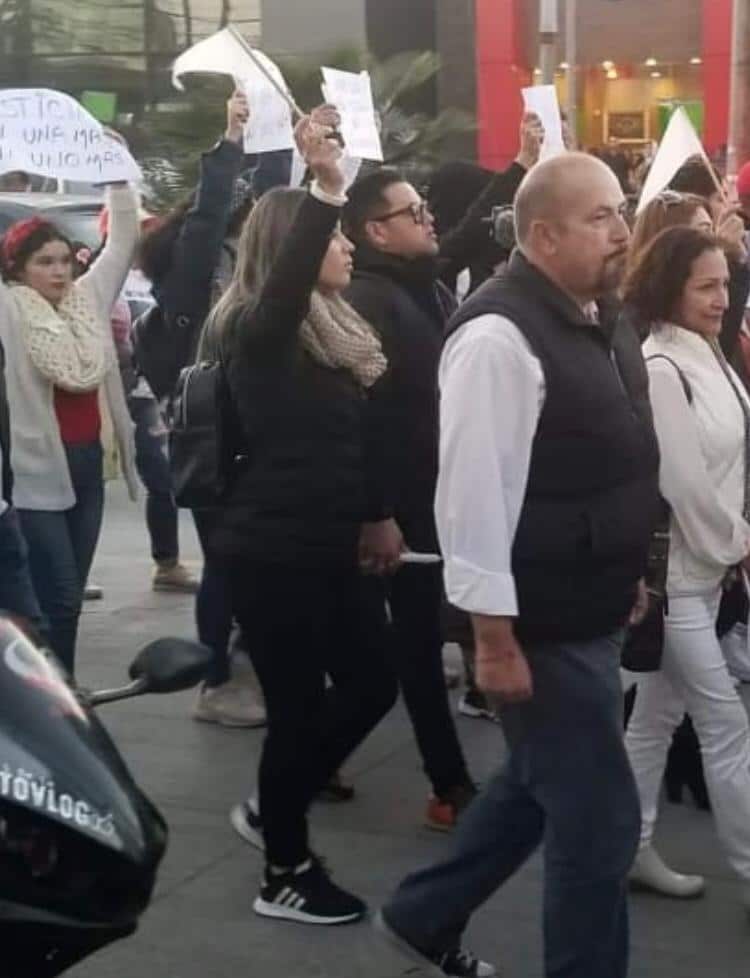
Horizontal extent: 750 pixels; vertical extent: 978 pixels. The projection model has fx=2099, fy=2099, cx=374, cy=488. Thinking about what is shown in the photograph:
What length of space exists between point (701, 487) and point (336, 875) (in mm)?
1441

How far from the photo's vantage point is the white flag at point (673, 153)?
6.86 m

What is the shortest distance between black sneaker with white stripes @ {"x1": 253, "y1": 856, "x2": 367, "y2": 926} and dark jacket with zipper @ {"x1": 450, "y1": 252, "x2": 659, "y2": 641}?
135cm

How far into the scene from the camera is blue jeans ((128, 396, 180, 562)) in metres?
9.66

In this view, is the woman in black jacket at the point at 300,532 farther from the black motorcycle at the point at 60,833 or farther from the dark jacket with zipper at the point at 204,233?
the black motorcycle at the point at 60,833

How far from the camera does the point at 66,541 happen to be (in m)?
6.79

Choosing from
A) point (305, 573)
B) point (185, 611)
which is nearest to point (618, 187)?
point (305, 573)

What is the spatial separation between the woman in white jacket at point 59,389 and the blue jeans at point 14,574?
0.63 m

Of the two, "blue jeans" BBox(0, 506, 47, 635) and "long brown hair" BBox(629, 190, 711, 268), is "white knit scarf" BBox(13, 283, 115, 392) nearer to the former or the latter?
"blue jeans" BBox(0, 506, 47, 635)

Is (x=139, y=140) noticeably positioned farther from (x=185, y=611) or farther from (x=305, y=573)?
(x=305, y=573)

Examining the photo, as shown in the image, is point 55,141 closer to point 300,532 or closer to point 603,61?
point 300,532

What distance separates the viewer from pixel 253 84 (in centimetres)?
718

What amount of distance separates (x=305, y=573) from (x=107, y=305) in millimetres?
2591

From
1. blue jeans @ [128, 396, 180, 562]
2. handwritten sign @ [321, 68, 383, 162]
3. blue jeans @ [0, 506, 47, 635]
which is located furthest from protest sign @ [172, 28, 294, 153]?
blue jeans @ [128, 396, 180, 562]

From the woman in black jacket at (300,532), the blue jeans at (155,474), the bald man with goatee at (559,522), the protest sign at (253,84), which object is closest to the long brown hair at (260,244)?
the woman in black jacket at (300,532)
